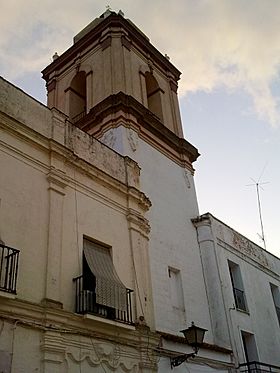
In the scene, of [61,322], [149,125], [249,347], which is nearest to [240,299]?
[249,347]

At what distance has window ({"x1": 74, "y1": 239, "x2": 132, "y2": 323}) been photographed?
9.09 m

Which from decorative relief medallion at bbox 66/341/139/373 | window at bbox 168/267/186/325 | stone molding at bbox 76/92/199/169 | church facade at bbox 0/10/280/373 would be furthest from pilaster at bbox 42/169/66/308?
stone molding at bbox 76/92/199/169

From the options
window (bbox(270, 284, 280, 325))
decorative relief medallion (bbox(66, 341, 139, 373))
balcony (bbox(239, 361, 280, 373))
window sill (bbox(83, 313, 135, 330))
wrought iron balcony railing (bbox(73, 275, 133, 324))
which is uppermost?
window (bbox(270, 284, 280, 325))

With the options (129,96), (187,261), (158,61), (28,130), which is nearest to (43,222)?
(28,130)

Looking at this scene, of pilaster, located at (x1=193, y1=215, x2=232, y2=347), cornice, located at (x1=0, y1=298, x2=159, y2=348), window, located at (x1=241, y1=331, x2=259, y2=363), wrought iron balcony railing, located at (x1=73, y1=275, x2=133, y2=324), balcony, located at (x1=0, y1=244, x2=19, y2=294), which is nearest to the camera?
cornice, located at (x1=0, y1=298, x2=159, y2=348)

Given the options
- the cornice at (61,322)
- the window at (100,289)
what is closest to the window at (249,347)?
the cornice at (61,322)

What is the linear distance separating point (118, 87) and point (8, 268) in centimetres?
909

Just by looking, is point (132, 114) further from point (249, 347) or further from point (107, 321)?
point (249, 347)

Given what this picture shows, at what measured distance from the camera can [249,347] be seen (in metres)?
14.4

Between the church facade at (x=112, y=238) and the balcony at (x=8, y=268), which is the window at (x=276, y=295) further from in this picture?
the balcony at (x=8, y=268)

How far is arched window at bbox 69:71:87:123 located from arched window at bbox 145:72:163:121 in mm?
2508

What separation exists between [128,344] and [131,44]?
1150 cm

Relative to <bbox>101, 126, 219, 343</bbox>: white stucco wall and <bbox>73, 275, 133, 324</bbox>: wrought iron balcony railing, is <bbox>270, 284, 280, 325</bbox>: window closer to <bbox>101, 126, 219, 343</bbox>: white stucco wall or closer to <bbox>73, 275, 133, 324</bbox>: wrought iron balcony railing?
<bbox>101, 126, 219, 343</bbox>: white stucco wall

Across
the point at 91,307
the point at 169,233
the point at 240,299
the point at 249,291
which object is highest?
the point at 169,233
